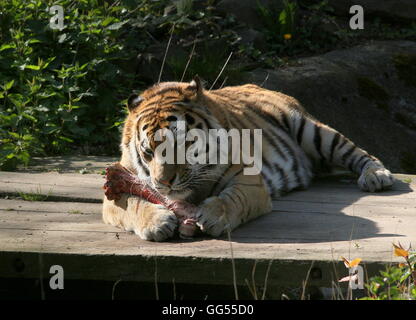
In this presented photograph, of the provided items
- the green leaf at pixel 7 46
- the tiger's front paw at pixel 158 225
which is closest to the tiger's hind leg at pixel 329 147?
the tiger's front paw at pixel 158 225

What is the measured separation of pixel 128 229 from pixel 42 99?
305cm

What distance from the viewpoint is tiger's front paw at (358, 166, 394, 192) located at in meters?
5.33

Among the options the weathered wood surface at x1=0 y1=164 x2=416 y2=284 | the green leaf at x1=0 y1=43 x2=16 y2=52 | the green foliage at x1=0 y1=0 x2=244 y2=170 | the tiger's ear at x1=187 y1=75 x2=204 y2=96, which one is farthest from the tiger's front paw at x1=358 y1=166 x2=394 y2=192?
the green leaf at x1=0 y1=43 x2=16 y2=52

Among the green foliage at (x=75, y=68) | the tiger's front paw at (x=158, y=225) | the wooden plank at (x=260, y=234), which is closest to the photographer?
the wooden plank at (x=260, y=234)

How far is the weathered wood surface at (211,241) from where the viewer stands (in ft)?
12.2

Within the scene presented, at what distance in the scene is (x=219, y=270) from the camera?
3730 millimetres

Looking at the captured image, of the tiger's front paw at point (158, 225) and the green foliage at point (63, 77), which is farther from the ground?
the green foliage at point (63, 77)

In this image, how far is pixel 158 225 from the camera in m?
4.06

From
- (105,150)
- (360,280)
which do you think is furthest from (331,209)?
(105,150)

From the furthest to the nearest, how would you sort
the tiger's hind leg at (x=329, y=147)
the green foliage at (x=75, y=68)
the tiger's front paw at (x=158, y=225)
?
the green foliage at (x=75, y=68) → the tiger's hind leg at (x=329, y=147) → the tiger's front paw at (x=158, y=225)

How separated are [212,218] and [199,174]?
1.01 ft

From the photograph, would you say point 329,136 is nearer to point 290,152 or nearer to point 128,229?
point 290,152

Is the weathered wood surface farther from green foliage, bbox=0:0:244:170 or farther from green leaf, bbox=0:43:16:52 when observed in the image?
green leaf, bbox=0:43:16:52

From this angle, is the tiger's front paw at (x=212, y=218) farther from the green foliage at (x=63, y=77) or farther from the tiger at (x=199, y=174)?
the green foliage at (x=63, y=77)
